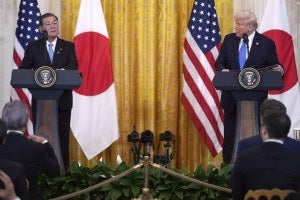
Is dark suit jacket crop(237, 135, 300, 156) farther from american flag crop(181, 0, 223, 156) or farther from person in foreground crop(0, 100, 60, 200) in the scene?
american flag crop(181, 0, 223, 156)

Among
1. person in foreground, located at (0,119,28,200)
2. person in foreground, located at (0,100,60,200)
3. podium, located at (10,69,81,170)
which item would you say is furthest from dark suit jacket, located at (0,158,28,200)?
podium, located at (10,69,81,170)

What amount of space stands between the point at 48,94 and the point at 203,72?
3059 mm

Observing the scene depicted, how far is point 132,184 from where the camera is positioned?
24.2 ft

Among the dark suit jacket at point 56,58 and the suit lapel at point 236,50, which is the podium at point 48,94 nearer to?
the dark suit jacket at point 56,58

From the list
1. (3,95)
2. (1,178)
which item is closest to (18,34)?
(3,95)

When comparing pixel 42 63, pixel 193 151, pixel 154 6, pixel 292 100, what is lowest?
pixel 193 151

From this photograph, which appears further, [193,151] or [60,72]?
[193,151]

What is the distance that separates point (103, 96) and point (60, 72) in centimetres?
249

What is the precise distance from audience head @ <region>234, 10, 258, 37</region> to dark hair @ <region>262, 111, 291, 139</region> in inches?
137

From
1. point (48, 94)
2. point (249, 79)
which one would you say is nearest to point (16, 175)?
point (48, 94)

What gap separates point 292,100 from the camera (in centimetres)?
1038

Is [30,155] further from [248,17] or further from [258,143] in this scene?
[248,17]

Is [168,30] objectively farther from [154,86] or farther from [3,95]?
[3,95]

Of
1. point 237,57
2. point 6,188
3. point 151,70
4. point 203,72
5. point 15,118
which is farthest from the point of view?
point 151,70
